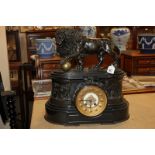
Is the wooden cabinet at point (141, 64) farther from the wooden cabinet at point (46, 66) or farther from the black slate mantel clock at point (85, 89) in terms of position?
the black slate mantel clock at point (85, 89)

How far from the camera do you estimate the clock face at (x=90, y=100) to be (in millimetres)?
946

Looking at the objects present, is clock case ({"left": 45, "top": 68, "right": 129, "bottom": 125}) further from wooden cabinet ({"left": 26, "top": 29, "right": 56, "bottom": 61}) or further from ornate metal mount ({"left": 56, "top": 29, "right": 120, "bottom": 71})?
wooden cabinet ({"left": 26, "top": 29, "right": 56, "bottom": 61})

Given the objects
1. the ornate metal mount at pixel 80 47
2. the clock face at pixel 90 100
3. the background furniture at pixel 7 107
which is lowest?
the background furniture at pixel 7 107

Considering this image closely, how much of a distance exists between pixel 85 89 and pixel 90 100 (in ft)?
0.14

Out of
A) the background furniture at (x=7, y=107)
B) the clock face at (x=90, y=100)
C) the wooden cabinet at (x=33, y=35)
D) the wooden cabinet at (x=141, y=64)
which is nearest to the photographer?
the clock face at (x=90, y=100)

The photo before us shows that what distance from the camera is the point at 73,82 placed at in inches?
37.8

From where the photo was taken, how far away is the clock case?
96 centimetres

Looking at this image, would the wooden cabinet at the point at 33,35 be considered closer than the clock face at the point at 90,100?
No

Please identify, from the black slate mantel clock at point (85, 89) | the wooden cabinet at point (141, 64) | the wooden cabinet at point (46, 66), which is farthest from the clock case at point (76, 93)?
the wooden cabinet at point (141, 64)

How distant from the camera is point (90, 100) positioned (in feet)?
3.12
